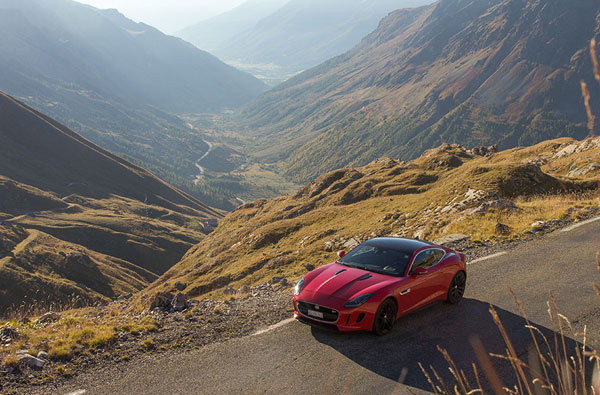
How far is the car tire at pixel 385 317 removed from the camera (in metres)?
10.9

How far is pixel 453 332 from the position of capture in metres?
11.1

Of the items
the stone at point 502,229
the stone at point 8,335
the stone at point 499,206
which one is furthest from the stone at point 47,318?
the stone at point 499,206

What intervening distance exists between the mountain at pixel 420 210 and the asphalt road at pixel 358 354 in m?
5.10

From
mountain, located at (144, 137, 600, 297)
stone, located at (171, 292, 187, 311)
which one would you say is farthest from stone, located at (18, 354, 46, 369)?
mountain, located at (144, 137, 600, 297)

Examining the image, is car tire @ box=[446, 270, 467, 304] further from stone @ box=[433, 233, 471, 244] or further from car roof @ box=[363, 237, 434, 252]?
stone @ box=[433, 233, 471, 244]

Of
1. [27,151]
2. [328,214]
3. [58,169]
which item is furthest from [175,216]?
[328,214]

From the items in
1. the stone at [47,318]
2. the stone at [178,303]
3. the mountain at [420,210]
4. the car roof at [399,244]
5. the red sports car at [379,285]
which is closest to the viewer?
the red sports car at [379,285]

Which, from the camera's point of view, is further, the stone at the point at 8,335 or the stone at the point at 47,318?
the stone at the point at 47,318

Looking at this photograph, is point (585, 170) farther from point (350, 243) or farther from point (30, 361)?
point (30, 361)

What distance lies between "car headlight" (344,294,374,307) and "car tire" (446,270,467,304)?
3499 mm

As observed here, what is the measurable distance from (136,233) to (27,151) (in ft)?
313

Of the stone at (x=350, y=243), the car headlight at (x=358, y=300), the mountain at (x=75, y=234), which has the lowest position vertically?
the mountain at (x=75, y=234)

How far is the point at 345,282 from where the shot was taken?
38.0 ft

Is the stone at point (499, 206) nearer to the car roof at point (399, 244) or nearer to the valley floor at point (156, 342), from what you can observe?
the car roof at point (399, 244)
